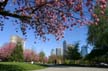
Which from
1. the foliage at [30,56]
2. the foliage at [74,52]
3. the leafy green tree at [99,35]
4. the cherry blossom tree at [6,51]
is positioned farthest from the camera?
the foliage at [30,56]

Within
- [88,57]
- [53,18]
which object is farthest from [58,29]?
[88,57]

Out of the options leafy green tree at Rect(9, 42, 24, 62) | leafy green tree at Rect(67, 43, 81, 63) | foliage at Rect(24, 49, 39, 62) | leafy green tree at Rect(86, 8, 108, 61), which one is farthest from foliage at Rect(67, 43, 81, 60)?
foliage at Rect(24, 49, 39, 62)

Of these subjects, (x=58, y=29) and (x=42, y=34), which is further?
(x=42, y=34)

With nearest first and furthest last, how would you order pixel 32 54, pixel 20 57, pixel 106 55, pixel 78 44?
pixel 106 55 → pixel 78 44 → pixel 20 57 → pixel 32 54

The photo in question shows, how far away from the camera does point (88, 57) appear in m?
66.7

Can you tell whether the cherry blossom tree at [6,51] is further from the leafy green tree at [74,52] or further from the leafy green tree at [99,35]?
the leafy green tree at [99,35]

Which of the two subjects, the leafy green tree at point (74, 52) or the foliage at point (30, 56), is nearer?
the leafy green tree at point (74, 52)

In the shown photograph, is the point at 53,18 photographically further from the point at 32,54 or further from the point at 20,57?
the point at 32,54

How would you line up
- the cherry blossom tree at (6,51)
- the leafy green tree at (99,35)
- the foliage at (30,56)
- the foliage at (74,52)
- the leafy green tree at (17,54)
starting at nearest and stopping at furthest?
the leafy green tree at (99,35), the foliage at (74,52), the leafy green tree at (17,54), the cherry blossom tree at (6,51), the foliage at (30,56)

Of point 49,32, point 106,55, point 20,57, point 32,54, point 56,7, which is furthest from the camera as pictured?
point 32,54

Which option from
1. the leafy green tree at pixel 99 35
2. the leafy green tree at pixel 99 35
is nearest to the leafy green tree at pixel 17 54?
the leafy green tree at pixel 99 35

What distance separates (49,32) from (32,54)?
115 m

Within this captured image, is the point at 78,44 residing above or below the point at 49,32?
above

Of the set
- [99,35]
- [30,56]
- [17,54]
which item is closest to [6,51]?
[17,54]
